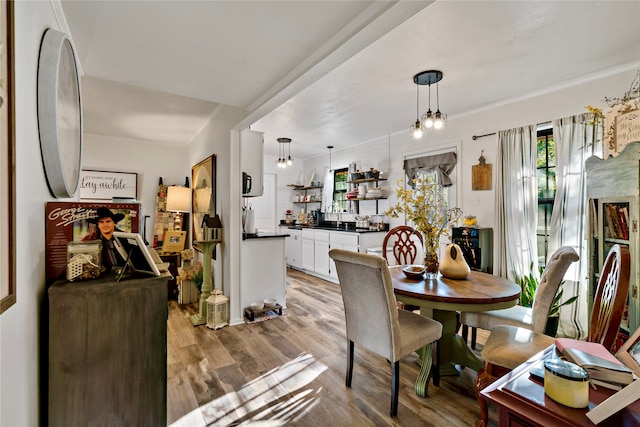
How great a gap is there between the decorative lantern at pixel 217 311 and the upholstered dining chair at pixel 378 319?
1.64 meters

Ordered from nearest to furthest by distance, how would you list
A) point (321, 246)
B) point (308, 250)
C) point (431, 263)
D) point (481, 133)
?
1. point (431, 263)
2. point (481, 133)
3. point (321, 246)
4. point (308, 250)

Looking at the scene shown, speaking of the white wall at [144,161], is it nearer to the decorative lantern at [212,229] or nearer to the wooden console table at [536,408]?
the decorative lantern at [212,229]

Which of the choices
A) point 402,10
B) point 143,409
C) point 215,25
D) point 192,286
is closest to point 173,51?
point 215,25

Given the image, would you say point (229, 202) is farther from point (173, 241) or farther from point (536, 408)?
point (536, 408)

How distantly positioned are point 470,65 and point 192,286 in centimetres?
404

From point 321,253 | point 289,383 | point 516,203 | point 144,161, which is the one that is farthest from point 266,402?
point 144,161

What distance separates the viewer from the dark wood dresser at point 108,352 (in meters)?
1.13

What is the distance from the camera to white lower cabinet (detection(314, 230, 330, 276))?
5.27 metres

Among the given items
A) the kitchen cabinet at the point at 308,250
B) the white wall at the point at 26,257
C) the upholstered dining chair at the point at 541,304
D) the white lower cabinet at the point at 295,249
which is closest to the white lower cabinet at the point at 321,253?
the kitchen cabinet at the point at 308,250

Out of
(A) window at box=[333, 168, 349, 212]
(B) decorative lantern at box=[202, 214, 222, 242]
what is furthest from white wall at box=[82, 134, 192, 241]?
(A) window at box=[333, 168, 349, 212]

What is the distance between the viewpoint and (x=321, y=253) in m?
5.41

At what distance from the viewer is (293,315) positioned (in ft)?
11.6

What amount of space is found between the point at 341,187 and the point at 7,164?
17.9 feet

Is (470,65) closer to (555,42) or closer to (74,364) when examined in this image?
(555,42)
